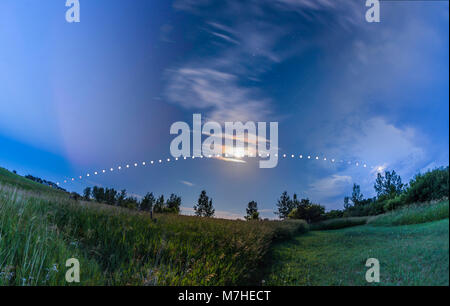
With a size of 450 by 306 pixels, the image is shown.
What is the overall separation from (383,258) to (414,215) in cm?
63

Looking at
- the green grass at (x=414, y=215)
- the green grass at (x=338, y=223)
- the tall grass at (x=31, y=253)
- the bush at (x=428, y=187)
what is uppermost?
the bush at (x=428, y=187)

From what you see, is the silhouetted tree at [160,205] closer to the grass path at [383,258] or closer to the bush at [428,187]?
the grass path at [383,258]

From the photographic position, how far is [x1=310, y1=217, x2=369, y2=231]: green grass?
3.59 m

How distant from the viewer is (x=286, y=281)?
352cm

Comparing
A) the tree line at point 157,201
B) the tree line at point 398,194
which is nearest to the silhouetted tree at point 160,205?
the tree line at point 157,201

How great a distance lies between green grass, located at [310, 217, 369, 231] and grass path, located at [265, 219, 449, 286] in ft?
0.39

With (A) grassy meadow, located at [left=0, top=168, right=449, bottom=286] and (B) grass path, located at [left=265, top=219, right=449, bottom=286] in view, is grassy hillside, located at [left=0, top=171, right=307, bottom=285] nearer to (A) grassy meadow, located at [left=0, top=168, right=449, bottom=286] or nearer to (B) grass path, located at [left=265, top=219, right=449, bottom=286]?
(A) grassy meadow, located at [left=0, top=168, right=449, bottom=286]

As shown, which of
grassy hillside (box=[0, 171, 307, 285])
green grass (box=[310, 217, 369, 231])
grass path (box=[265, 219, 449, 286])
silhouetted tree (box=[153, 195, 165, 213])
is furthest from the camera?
silhouetted tree (box=[153, 195, 165, 213])

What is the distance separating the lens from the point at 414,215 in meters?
2.84

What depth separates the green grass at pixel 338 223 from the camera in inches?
→ 141

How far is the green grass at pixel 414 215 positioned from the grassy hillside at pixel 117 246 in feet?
6.74

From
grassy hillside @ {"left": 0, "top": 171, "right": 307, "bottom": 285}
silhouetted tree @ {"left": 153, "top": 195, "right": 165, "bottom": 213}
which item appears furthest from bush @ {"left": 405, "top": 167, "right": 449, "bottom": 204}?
silhouetted tree @ {"left": 153, "top": 195, "right": 165, "bottom": 213}
